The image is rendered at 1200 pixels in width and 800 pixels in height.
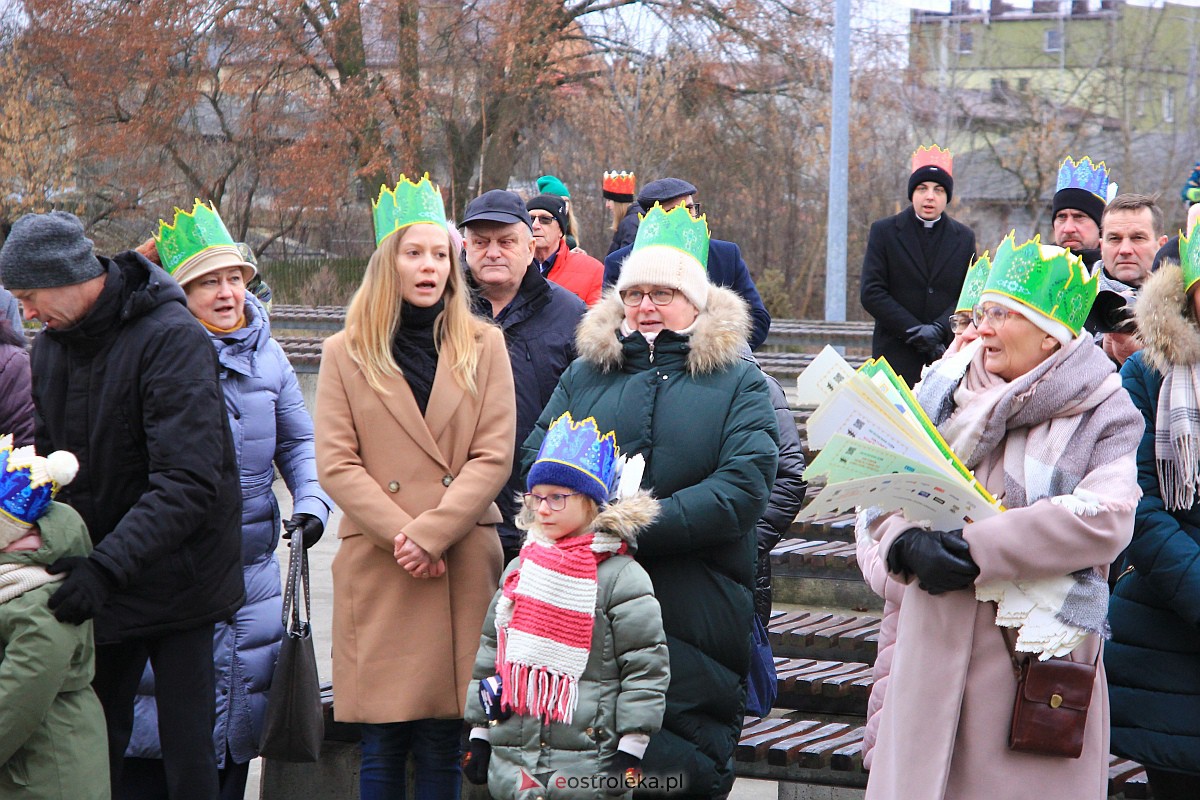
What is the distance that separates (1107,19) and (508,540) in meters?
33.7

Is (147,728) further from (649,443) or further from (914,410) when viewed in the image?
(914,410)

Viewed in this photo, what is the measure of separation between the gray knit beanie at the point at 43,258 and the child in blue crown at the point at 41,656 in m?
0.46

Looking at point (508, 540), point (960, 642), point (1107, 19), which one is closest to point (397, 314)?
point (508, 540)

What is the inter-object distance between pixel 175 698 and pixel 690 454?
5.23 feet

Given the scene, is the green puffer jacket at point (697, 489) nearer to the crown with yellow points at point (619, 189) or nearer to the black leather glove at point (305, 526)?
the black leather glove at point (305, 526)

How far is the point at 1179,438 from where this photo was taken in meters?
3.77

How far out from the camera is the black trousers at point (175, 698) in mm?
4039

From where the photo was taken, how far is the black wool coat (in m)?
7.62

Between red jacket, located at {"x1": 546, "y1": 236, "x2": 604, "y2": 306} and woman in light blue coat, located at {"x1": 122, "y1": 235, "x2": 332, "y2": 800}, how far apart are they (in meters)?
2.44

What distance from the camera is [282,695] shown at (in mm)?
4254

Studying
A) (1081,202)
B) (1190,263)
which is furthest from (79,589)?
(1081,202)

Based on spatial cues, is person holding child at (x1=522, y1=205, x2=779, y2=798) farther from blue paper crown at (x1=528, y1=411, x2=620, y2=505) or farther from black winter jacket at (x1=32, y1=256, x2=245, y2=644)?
black winter jacket at (x1=32, y1=256, x2=245, y2=644)

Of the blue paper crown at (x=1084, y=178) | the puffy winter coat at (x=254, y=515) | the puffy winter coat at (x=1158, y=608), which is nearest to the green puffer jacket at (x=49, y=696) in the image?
the puffy winter coat at (x=254, y=515)

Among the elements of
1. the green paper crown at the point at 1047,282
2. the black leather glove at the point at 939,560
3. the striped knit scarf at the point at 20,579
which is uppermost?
the green paper crown at the point at 1047,282
